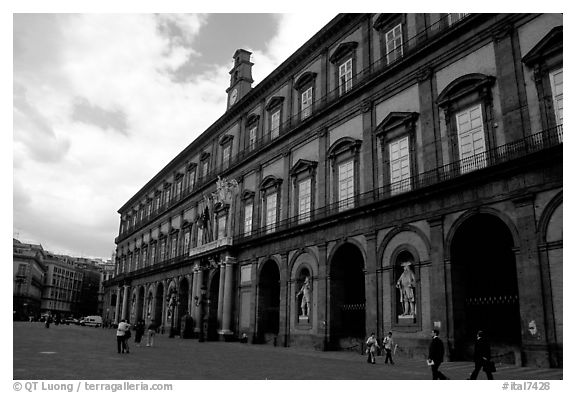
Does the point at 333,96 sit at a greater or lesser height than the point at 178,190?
lesser

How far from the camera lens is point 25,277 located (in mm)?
89625

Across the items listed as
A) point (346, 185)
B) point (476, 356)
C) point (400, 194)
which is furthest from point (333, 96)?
point (476, 356)

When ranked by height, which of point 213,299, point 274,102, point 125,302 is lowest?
point 213,299

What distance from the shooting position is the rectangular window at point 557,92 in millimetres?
15992

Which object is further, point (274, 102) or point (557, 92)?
point (274, 102)

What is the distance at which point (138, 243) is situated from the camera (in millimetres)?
58906

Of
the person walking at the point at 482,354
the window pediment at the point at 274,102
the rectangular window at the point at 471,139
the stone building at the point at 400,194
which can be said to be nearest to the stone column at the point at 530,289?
the stone building at the point at 400,194

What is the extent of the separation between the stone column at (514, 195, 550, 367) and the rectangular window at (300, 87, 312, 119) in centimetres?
1505

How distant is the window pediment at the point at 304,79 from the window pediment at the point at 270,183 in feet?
18.2

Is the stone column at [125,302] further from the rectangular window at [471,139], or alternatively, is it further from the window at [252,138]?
the rectangular window at [471,139]

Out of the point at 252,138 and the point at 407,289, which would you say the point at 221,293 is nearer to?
the point at 252,138

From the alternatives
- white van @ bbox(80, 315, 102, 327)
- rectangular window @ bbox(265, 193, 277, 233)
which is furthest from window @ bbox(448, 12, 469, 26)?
white van @ bbox(80, 315, 102, 327)

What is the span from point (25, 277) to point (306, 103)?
257 ft

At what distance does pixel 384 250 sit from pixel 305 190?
7683mm
